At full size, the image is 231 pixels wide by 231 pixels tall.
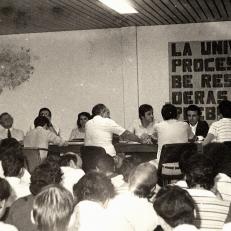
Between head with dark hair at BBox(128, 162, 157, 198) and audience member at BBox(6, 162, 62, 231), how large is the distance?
530mm

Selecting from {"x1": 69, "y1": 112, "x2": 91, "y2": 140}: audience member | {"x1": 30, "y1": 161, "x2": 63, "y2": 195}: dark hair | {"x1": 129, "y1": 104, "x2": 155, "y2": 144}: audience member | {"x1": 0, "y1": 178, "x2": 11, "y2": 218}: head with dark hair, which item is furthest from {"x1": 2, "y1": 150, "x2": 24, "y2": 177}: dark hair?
{"x1": 69, "y1": 112, "x2": 91, "y2": 140}: audience member

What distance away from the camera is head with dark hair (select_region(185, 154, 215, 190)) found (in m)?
3.17

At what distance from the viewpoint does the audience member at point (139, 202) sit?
9.29 ft

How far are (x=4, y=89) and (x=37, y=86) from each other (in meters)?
0.73

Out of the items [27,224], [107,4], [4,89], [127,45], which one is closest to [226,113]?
[107,4]

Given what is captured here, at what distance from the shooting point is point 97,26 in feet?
30.7

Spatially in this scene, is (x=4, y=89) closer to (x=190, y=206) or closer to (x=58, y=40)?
(x=58, y=40)

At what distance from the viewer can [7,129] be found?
804cm

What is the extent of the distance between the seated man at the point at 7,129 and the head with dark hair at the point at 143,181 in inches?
197

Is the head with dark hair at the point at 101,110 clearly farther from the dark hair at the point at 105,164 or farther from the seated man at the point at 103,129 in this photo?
the dark hair at the point at 105,164

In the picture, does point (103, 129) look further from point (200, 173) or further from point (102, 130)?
point (200, 173)

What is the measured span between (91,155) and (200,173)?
2470 mm

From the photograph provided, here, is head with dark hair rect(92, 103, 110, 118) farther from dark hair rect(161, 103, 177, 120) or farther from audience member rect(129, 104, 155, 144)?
audience member rect(129, 104, 155, 144)

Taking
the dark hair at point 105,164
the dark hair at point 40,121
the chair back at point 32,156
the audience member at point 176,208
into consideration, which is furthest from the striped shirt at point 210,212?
the dark hair at point 40,121
